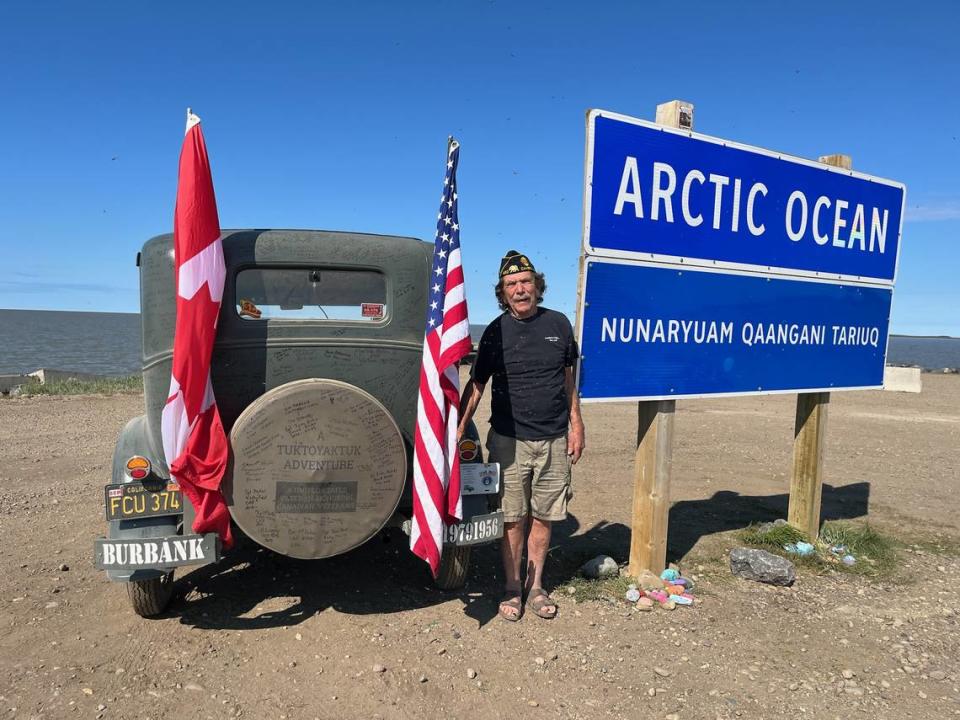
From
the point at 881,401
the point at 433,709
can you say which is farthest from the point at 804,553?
the point at 881,401

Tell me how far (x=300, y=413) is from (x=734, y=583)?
10.9 feet

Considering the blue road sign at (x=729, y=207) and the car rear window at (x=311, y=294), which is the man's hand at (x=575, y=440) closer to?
the blue road sign at (x=729, y=207)

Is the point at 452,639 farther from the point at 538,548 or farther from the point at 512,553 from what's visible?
the point at 538,548

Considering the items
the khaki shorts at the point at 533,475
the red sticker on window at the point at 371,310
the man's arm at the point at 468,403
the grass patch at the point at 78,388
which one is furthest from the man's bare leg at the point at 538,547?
the grass patch at the point at 78,388


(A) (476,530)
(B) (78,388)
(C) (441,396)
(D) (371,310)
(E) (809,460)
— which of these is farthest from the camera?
(B) (78,388)

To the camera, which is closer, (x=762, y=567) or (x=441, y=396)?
(x=441, y=396)

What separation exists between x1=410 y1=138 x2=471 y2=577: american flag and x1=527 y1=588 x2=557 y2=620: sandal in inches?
30.2

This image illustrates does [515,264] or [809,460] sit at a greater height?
[515,264]

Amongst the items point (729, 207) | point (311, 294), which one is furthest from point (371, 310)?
point (729, 207)

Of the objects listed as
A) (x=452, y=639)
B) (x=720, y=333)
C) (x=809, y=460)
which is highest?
(x=720, y=333)

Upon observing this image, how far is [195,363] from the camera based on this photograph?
129 inches

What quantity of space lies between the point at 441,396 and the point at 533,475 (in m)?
0.83

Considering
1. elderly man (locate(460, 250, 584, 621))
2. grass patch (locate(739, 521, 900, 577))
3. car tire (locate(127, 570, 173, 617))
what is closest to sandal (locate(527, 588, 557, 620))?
elderly man (locate(460, 250, 584, 621))

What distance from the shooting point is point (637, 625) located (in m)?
3.90
